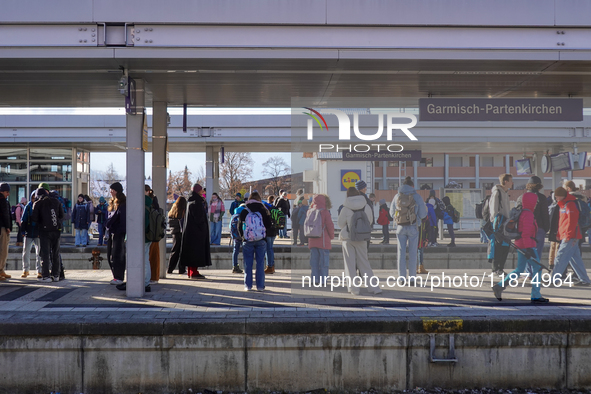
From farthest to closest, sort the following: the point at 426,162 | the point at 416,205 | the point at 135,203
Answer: the point at 416,205
the point at 426,162
the point at 135,203

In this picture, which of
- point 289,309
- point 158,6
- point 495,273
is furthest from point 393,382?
point 158,6

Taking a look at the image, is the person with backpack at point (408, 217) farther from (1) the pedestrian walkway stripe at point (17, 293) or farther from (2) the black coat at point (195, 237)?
(1) the pedestrian walkway stripe at point (17, 293)

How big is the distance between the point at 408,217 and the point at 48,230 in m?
6.32

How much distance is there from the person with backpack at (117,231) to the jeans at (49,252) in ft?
3.87

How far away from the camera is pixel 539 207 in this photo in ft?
26.6

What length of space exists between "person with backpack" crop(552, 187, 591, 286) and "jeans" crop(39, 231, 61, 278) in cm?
839

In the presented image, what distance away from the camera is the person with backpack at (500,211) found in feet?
26.8

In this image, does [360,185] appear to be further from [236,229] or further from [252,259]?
[236,229]

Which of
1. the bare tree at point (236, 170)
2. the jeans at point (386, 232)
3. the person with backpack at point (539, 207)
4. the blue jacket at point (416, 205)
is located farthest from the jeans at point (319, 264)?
the bare tree at point (236, 170)

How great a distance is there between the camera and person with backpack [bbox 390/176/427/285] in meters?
8.68

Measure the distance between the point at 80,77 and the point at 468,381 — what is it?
22.2ft

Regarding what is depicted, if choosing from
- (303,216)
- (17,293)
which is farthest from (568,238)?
(17,293)

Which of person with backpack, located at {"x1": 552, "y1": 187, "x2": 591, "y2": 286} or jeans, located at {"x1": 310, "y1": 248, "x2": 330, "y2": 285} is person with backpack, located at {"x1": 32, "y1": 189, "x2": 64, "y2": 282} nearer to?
jeans, located at {"x1": 310, "y1": 248, "x2": 330, "y2": 285}

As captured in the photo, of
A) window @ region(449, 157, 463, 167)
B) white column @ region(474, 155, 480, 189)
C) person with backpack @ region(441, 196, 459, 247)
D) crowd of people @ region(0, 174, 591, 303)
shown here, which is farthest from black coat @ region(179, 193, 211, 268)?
white column @ region(474, 155, 480, 189)
